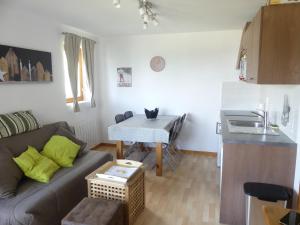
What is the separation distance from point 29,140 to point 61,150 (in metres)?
0.37

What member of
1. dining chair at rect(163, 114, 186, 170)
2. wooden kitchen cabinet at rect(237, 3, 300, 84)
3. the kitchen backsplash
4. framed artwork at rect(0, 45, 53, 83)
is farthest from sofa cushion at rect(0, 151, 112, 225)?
the kitchen backsplash

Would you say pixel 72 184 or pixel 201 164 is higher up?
pixel 72 184

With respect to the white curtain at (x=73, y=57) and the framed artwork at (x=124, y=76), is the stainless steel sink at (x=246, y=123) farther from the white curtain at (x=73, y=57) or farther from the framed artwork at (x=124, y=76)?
the white curtain at (x=73, y=57)

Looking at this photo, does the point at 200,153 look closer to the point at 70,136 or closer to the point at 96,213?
the point at 70,136

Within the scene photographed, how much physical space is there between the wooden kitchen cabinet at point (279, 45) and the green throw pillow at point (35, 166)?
7.23 ft

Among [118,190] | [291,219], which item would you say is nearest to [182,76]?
[118,190]

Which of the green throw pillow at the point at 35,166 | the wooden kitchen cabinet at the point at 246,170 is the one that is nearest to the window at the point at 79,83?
the green throw pillow at the point at 35,166

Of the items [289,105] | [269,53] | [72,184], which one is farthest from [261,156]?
[72,184]

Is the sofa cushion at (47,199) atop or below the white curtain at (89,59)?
below

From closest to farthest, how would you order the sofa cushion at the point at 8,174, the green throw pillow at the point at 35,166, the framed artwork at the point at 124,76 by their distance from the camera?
the sofa cushion at the point at 8,174 < the green throw pillow at the point at 35,166 < the framed artwork at the point at 124,76

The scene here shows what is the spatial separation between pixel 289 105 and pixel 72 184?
2.26 meters

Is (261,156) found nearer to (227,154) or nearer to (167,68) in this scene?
(227,154)

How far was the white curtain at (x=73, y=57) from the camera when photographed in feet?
12.1

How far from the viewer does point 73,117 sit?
4.02 metres
